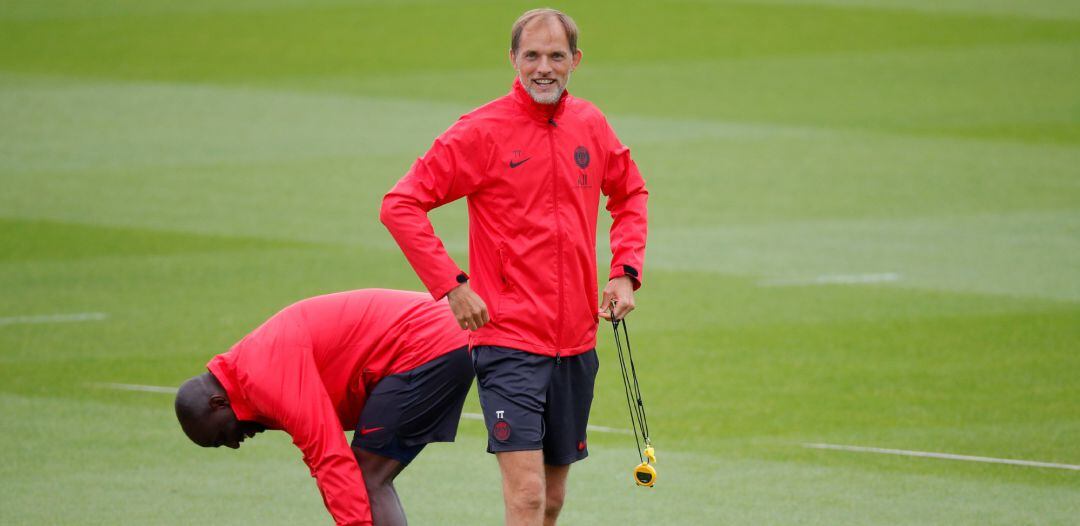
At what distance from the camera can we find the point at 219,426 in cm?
679

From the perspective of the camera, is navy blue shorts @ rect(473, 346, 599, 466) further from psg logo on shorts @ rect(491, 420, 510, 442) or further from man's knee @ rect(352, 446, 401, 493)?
man's knee @ rect(352, 446, 401, 493)

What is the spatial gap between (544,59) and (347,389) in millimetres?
1599

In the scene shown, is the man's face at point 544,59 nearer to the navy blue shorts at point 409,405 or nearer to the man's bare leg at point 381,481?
the navy blue shorts at point 409,405

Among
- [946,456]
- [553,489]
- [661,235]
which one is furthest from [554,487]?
[661,235]

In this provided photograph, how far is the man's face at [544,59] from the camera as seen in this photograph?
6797mm

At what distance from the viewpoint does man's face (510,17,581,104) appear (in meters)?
6.80

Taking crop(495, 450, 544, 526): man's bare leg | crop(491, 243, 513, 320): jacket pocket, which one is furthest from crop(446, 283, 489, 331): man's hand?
crop(495, 450, 544, 526): man's bare leg

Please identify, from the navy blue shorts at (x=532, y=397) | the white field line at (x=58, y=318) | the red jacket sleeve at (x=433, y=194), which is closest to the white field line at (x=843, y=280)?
the white field line at (x=58, y=318)

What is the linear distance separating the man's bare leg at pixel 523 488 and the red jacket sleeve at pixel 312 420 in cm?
56

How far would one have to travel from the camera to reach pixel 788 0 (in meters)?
33.1

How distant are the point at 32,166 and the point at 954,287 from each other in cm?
1128

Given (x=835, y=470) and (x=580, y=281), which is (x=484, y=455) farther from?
(x=580, y=281)

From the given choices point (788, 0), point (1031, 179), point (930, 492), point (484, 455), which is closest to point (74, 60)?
point (788, 0)

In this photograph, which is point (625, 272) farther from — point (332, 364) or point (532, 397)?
point (332, 364)
